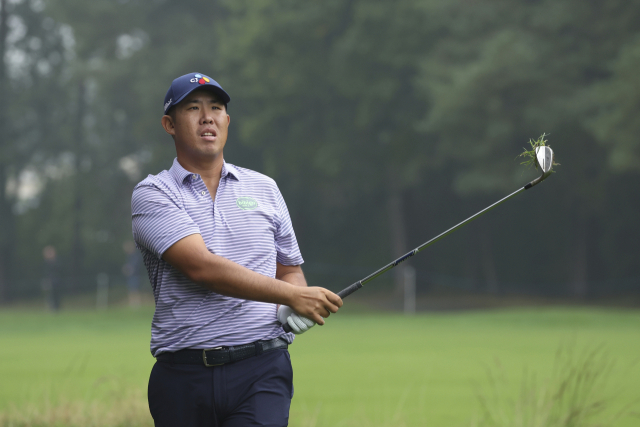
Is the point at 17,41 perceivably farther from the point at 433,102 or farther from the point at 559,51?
the point at 559,51

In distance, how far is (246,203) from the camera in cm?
348

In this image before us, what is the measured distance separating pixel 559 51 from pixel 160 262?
83.6 feet

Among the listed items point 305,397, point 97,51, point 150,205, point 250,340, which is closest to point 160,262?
point 150,205

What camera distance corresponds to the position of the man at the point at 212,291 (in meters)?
3.22

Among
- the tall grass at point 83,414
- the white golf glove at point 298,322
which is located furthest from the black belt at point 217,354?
the tall grass at point 83,414

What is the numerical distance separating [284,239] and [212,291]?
53 cm

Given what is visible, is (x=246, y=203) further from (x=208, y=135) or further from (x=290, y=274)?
(x=290, y=274)

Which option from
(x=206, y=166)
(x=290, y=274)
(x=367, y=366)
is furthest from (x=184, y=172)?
(x=367, y=366)

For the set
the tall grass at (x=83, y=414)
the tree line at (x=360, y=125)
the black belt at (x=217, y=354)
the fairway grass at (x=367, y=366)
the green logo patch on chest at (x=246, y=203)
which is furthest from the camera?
the tree line at (x=360, y=125)

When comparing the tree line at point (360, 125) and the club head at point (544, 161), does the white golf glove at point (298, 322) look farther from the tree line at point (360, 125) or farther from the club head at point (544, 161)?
the tree line at point (360, 125)

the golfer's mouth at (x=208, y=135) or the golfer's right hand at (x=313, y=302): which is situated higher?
the golfer's mouth at (x=208, y=135)

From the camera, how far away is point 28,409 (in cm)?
650

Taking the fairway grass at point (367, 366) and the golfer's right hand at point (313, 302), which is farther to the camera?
the fairway grass at point (367, 366)

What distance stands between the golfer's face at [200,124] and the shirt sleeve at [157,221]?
25cm
